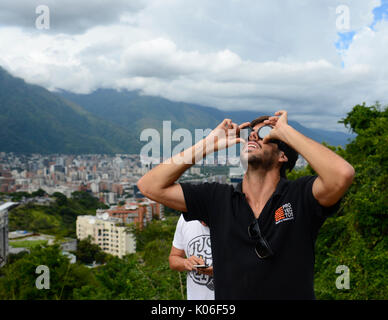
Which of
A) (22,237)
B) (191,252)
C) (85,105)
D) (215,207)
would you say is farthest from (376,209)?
(85,105)

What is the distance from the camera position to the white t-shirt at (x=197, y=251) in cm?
247

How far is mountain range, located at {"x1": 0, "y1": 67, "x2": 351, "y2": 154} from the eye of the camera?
9318 centimetres

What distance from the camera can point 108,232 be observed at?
4506cm

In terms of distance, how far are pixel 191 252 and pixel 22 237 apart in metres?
38.3

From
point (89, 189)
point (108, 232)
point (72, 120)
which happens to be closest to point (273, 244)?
A: point (108, 232)

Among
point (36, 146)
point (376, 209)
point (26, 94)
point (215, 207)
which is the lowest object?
point (376, 209)

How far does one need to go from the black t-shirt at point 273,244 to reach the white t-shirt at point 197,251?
31.0 inches

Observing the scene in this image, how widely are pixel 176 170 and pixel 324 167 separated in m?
0.69

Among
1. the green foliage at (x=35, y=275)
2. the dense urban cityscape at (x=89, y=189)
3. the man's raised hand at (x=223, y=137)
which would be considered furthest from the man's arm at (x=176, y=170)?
the dense urban cityscape at (x=89, y=189)

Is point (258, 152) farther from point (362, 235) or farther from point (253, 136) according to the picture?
point (362, 235)

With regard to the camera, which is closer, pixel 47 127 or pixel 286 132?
pixel 286 132

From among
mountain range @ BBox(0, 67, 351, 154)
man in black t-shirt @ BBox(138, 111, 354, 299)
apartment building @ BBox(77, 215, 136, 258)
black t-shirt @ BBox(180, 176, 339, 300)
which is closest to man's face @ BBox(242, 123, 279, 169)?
man in black t-shirt @ BBox(138, 111, 354, 299)

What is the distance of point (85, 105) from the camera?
542 ft
